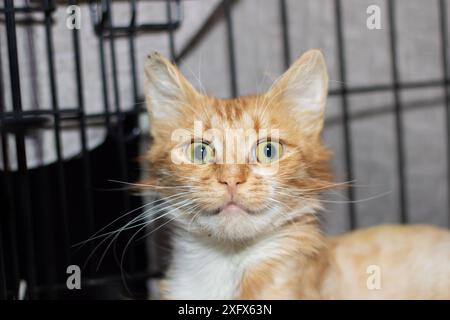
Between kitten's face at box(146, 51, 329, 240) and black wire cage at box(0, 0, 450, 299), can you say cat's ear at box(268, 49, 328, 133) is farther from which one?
black wire cage at box(0, 0, 450, 299)

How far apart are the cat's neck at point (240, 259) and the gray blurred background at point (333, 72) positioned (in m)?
0.45

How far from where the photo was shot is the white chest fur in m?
1.22

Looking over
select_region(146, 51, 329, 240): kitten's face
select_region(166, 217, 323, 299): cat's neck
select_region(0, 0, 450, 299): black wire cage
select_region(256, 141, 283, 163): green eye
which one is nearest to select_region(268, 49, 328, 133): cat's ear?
select_region(146, 51, 329, 240): kitten's face

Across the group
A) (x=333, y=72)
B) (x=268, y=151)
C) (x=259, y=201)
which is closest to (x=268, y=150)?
(x=268, y=151)

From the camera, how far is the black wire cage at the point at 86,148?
4.83ft

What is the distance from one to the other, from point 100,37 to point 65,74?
0.43 feet

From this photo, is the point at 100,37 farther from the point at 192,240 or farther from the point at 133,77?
the point at 192,240

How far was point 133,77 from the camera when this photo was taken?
5.10 feet

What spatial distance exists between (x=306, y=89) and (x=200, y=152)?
10.5 inches

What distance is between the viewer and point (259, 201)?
108cm

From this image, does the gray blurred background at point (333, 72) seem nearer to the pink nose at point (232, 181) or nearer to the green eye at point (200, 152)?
the green eye at point (200, 152)

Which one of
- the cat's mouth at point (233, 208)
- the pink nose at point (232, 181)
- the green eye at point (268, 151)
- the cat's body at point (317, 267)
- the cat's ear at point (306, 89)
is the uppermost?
the cat's ear at point (306, 89)

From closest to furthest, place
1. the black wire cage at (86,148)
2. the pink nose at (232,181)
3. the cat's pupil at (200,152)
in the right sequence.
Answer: the pink nose at (232,181)
the cat's pupil at (200,152)
the black wire cage at (86,148)

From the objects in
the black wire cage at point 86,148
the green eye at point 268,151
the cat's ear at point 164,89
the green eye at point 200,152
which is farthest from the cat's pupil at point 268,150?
the black wire cage at point 86,148
